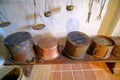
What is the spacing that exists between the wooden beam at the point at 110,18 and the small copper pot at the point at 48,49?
2.37 feet

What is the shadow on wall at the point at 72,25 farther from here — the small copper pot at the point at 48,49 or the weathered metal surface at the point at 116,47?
the weathered metal surface at the point at 116,47

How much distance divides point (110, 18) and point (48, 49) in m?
0.92

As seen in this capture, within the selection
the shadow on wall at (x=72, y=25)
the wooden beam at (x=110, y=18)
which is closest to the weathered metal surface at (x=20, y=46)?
the shadow on wall at (x=72, y=25)

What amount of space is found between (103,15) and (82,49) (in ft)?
1.83

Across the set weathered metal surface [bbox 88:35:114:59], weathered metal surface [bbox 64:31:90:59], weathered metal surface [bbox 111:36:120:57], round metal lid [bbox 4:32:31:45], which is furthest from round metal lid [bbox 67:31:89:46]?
round metal lid [bbox 4:32:31:45]

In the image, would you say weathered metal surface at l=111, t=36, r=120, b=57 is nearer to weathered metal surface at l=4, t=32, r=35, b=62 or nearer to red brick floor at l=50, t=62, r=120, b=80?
red brick floor at l=50, t=62, r=120, b=80

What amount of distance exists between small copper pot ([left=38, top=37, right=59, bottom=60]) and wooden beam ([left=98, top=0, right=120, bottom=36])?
2.37 feet

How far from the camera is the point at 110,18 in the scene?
1.41 meters

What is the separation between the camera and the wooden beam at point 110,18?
1.30 m

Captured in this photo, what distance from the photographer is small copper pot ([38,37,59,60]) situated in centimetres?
118

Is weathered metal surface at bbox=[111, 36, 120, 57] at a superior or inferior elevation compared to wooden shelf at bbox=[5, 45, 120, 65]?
superior

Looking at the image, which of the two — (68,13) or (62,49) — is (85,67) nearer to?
(62,49)

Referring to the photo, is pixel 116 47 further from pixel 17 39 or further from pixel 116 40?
pixel 17 39

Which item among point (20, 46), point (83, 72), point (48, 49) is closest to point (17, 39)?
point (20, 46)
